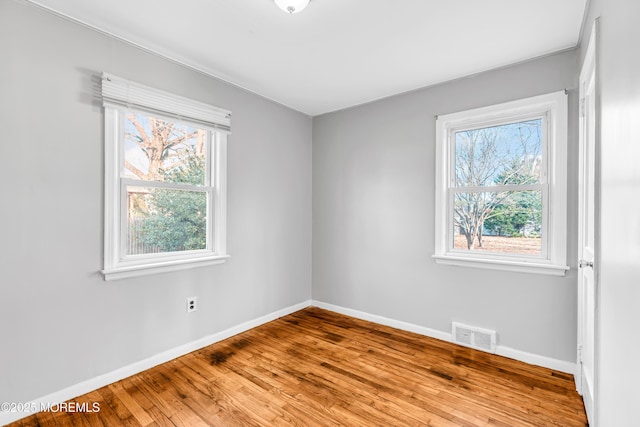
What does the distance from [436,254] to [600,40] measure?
202cm

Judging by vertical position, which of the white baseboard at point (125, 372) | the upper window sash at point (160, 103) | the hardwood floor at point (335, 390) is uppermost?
the upper window sash at point (160, 103)

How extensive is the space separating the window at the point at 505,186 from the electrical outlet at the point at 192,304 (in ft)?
7.66

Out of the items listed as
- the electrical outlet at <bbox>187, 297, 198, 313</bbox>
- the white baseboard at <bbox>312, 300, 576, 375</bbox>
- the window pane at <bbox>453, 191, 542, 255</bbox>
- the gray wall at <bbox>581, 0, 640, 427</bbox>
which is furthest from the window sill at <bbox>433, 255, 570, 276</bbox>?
the electrical outlet at <bbox>187, 297, 198, 313</bbox>

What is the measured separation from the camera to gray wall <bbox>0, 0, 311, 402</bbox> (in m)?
1.85

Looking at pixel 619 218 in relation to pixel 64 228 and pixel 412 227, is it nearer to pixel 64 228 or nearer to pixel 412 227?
pixel 412 227

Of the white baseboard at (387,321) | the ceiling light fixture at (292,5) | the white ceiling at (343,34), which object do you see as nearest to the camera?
the ceiling light fixture at (292,5)

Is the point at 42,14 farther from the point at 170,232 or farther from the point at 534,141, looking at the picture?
the point at 534,141

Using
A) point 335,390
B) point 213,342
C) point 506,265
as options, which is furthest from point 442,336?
point 213,342

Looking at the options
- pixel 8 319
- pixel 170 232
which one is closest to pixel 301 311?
pixel 170 232

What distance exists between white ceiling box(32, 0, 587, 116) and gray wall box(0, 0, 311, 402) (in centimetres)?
23

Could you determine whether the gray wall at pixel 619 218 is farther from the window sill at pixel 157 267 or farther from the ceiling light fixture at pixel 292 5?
the window sill at pixel 157 267

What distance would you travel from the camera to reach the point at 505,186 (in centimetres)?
274

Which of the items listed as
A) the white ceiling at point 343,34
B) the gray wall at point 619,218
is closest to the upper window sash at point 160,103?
the white ceiling at point 343,34

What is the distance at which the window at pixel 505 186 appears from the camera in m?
2.47
